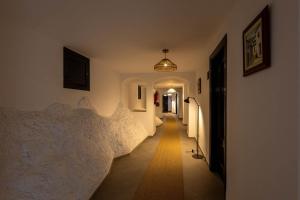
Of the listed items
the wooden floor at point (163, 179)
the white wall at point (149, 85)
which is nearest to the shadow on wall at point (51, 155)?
the wooden floor at point (163, 179)

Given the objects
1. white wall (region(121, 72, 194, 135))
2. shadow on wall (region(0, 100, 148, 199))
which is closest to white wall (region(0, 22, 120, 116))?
shadow on wall (region(0, 100, 148, 199))

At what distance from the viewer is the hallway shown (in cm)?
266

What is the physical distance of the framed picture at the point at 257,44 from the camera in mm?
1215

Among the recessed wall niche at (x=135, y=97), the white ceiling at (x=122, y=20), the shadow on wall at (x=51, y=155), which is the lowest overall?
the shadow on wall at (x=51, y=155)

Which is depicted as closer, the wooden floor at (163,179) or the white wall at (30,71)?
the white wall at (30,71)

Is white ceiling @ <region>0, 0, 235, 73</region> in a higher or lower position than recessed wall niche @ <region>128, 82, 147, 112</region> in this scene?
higher

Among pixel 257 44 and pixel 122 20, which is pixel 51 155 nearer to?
pixel 122 20

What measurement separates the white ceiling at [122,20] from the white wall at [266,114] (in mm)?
433

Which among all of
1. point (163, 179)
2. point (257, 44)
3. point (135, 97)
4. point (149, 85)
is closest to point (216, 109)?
point (163, 179)

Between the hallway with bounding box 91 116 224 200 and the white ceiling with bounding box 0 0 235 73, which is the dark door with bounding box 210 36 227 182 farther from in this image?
the white ceiling with bounding box 0 0 235 73

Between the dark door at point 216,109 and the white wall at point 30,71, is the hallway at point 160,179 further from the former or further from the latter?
the white wall at point 30,71

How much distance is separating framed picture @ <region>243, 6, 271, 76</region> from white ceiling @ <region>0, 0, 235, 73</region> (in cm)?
58

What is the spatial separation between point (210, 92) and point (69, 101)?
8.16ft

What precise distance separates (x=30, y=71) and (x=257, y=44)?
8.52ft
